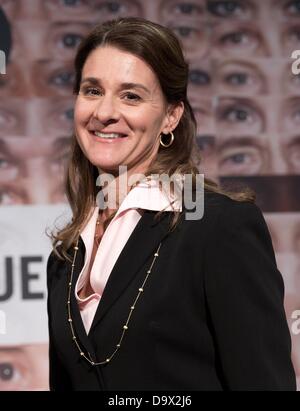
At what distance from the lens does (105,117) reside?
1421 mm

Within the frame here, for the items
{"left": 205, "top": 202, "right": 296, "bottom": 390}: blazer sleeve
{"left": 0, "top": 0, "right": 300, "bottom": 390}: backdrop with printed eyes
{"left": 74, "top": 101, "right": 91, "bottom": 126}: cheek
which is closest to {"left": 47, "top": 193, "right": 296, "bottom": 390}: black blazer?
{"left": 205, "top": 202, "right": 296, "bottom": 390}: blazer sleeve

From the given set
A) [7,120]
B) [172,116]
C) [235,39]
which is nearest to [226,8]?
[235,39]

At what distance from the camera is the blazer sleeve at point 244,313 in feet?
4.11

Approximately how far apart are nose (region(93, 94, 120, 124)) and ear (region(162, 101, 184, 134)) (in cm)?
12

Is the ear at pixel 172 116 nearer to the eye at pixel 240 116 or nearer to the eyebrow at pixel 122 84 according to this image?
the eyebrow at pixel 122 84

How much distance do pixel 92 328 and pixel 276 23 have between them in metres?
1.72

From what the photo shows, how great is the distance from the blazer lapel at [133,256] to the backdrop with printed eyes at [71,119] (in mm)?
1260

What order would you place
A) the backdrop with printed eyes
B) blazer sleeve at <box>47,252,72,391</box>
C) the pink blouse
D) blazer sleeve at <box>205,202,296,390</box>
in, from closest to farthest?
1. blazer sleeve at <box>205,202,296,390</box>
2. the pink blouse
3. blazer sleeve at <box>47,252,72,391</box>
4. the backdrop with printed eyes

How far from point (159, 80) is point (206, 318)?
1.52 feet

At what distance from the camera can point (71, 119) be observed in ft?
8.70

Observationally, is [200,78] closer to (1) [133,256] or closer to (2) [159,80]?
(2) [159,80]

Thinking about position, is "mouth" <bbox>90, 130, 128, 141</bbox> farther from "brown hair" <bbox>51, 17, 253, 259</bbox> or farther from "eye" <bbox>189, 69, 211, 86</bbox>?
"eye" <bbox>189, 69, 211, 86</bbox>

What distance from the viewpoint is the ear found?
4.92 ft
